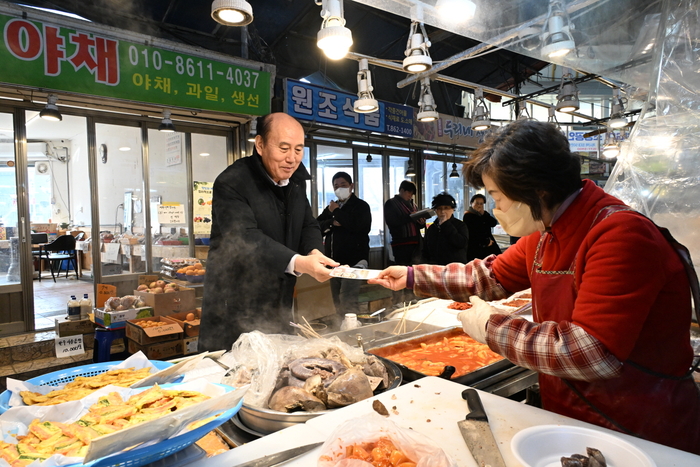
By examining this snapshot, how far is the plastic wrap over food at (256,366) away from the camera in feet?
5.03

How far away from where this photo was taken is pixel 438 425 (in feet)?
4.41

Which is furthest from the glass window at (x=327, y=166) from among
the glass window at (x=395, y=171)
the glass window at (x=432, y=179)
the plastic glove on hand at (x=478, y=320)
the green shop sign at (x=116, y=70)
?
the plastic glove on hand at (x=478, y=320)

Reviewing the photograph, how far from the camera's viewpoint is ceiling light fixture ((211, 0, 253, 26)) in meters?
3.13

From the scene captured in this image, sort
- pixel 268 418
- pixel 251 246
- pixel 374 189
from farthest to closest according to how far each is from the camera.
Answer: pixel 374 189 → pixel 251 246 → pixel 268 418

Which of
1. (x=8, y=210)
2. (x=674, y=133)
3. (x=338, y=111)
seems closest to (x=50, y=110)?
(x=8, y=210)

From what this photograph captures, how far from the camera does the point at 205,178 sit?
23.8 feet

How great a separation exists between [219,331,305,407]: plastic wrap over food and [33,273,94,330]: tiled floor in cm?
545

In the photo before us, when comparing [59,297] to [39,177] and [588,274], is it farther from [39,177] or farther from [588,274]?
[588,274]

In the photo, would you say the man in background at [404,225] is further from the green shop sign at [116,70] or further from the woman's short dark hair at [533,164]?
the woman's short dark hair at [533,164]

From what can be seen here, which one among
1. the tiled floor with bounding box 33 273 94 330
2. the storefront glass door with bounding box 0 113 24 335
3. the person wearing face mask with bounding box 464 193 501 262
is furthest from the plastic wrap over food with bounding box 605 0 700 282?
the tiled floor with bounding box 33 273 94 330

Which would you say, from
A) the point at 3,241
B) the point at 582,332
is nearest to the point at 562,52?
the point at 582,332

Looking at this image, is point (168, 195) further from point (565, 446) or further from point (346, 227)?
point (565, 446)

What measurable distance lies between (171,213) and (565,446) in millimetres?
6806

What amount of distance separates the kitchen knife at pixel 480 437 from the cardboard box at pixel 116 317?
4536 millimetres
